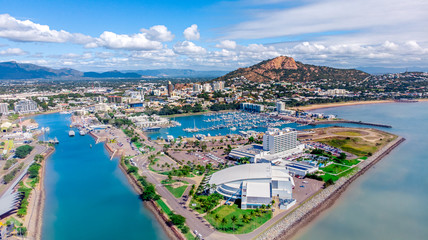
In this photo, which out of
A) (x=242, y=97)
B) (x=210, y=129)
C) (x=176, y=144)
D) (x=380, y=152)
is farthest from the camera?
(x=242, y=97)

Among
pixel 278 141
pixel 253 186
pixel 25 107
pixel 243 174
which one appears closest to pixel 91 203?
pixel 243 174

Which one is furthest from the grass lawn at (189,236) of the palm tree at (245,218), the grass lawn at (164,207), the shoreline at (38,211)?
the shoreline at (38,211)

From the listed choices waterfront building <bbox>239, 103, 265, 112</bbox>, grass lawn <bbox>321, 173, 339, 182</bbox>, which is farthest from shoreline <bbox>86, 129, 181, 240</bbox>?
waterfront building <bbox>239, 103, 265, 112</bbox>

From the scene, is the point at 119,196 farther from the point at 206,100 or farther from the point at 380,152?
the point at 206,100

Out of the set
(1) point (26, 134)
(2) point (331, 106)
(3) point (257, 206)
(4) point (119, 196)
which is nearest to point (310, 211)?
(3) point (257, 206)

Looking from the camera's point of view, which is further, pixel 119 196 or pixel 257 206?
pixel 119 196

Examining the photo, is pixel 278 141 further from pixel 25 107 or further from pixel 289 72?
pixel 289 72

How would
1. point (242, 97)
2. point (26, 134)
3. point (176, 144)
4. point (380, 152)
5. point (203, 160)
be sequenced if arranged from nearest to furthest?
point (203, 160) < point (380, 152) < point (176, 144) < point (26, 134) < point (242, 97)
